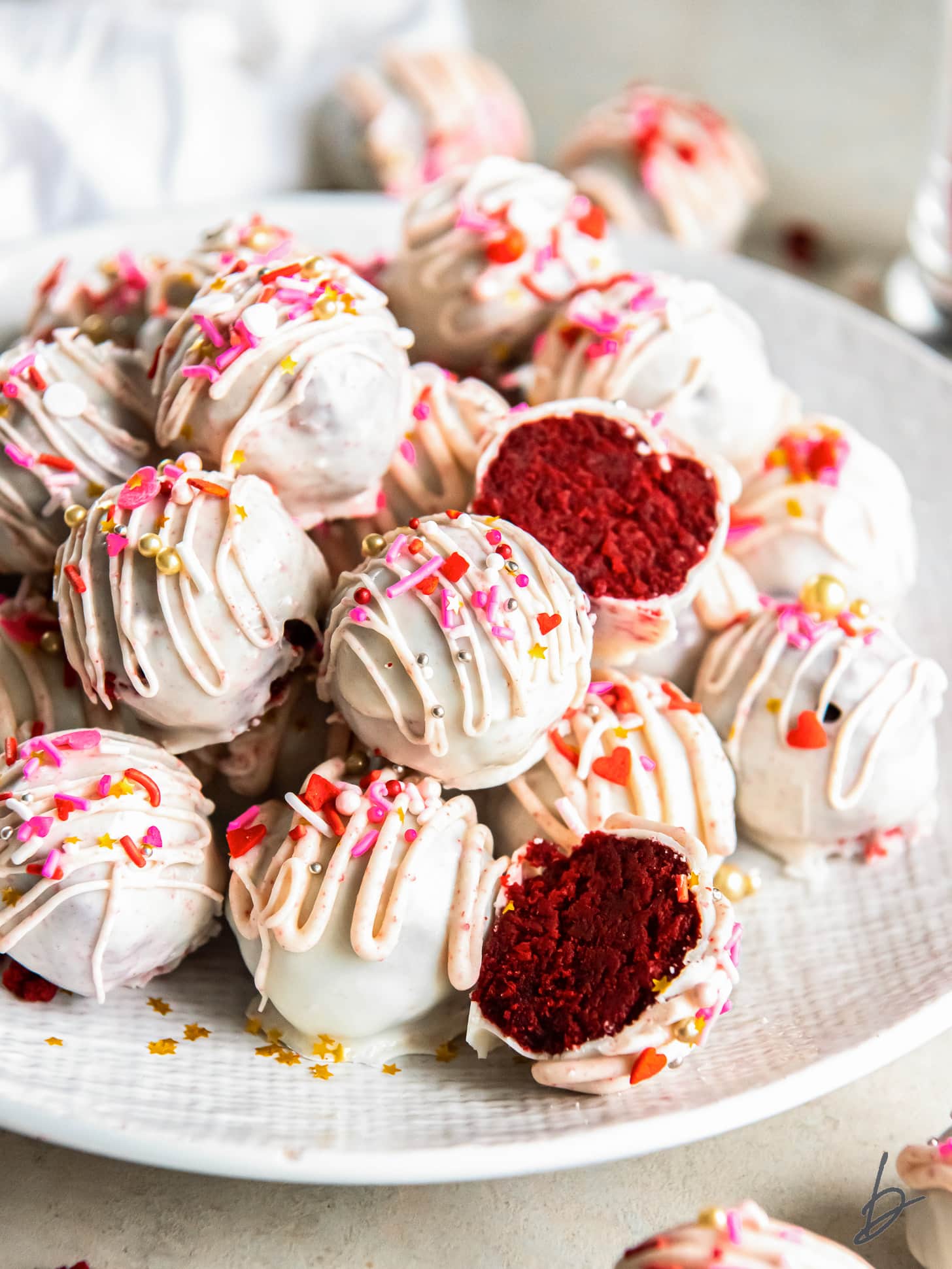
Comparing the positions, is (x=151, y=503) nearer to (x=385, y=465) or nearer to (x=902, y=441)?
(x=385, y=465)

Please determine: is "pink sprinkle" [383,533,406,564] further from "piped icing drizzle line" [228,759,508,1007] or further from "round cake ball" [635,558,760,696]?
"round cake ball" [635,558,760,696]

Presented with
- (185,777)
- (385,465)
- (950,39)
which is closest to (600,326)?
(385,465)

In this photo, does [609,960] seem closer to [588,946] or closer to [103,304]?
[588,946]

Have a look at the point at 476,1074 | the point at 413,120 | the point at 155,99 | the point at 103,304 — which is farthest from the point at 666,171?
the point at 476,1074

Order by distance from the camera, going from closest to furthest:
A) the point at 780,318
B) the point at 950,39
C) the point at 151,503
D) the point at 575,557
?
the point at 151,503
the point at 575,557
the point at 780,318
the point at 950,39

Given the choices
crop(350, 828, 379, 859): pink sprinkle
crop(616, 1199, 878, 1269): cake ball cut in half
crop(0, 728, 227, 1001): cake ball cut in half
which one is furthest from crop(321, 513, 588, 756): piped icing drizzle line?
crop(616, 1199, 878, 1269): cake ball cut in half

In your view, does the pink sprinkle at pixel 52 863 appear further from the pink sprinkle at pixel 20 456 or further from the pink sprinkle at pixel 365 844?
the pink sprinkle at pixel 20 456
